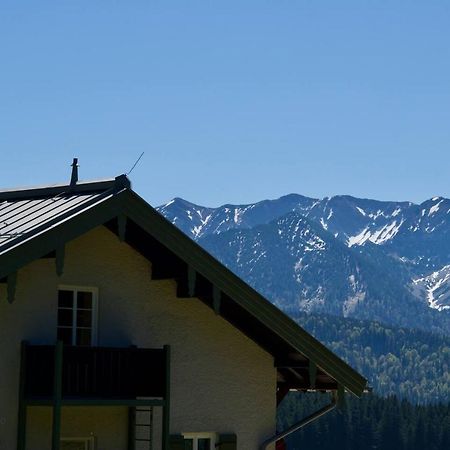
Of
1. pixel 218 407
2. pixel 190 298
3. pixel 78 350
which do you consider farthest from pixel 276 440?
pixel 78 350

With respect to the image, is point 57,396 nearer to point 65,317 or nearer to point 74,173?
point 65,317

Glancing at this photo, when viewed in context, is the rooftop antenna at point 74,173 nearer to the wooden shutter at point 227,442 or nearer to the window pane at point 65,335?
the window pane at point 65,335

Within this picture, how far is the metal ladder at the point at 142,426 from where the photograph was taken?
1002 inches

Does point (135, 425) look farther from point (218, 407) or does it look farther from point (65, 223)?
point (65, 223)

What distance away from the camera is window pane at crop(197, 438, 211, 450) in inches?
1054

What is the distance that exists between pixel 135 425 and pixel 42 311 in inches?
107

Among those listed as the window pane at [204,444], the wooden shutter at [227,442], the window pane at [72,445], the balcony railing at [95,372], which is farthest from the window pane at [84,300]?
the wooden shutter at [227,442]

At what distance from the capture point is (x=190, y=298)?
86.8ft

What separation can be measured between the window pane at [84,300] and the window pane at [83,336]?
413mm

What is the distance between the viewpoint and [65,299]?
2498 centimetres

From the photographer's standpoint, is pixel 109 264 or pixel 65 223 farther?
pixel 109 264

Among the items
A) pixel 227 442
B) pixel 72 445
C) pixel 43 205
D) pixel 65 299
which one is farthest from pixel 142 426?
pixel 43 205

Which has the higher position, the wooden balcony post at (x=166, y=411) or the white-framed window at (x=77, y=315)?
the white-framed window at (x=77, y=315)

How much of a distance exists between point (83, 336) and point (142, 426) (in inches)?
76.0
